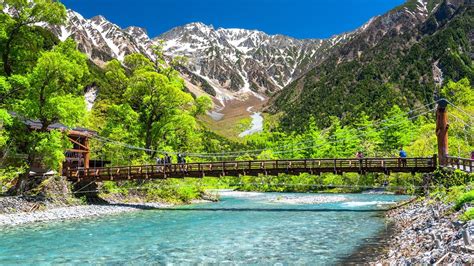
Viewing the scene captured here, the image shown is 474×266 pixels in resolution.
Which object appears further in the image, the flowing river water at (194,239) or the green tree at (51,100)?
the green tree at (51,100)

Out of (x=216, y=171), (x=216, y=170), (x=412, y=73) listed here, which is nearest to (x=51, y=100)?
(x=216, y=170)

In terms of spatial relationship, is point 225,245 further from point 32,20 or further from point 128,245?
point 32,20

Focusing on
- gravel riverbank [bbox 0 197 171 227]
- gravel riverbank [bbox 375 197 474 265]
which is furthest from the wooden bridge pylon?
gravel riverbank [bbox 375 197 474 265]

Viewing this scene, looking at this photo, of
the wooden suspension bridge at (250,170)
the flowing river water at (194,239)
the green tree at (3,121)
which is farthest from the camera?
the wooden suspension bridge at (250,170)

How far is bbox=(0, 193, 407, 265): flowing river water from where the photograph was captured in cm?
1504

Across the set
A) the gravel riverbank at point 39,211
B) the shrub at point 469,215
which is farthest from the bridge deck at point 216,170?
the shrub at point 469,215

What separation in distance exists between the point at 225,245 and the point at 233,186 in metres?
66.2

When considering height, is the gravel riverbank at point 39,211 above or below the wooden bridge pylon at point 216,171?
below

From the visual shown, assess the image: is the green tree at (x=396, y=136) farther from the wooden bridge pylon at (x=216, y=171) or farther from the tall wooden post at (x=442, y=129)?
the tall wooden post at (x=442, y=129)

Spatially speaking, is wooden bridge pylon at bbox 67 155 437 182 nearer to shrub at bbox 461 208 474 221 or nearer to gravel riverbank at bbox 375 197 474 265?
gravel riverbank at bbox 375 197 474 265

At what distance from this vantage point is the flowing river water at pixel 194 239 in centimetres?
1504

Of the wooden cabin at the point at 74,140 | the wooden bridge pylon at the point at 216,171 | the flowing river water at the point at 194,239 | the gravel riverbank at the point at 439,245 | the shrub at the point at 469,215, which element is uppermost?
the wooden cabin at the point at 74,140

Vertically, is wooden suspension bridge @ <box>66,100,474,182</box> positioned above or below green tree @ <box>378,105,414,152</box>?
below

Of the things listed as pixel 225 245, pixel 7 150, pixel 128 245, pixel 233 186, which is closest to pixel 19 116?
pixel 7 150
